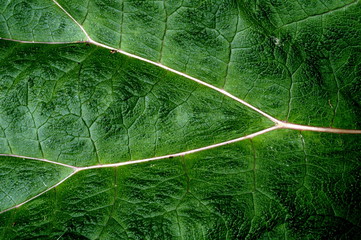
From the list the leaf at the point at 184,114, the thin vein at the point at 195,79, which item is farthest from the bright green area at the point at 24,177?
the thin vein at the point at 195,79

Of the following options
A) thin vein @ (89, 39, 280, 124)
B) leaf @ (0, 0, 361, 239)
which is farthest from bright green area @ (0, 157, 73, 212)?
thin vein @ (89, 39, 280, 124)

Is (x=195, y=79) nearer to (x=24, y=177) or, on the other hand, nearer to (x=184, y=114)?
(x=184, y=114)

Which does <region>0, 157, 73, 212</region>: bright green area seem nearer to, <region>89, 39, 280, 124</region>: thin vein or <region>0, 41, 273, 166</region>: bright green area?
<region>0, 41, 273, 166</region>: bright green area

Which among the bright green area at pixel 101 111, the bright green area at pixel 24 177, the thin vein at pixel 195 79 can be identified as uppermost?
the thin vein at pixel 195 79

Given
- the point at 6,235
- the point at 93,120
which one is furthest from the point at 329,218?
the point at 6,235

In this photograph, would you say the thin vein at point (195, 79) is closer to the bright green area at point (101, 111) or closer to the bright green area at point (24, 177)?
the bright green area at point (101, 111)

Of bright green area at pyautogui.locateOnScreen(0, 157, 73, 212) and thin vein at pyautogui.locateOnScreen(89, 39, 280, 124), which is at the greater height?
thin vein at pyautogui.locateOnScreen(89, 39, 280, 124)

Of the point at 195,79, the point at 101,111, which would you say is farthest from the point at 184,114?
the point at 101,111

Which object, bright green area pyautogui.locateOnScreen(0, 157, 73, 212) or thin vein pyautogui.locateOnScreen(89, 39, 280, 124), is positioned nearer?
bright green area pyautogui.locateOnScreen(0, 157, 73, 212)

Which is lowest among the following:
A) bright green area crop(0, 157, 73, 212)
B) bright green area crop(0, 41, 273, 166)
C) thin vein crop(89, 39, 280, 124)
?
bright green area crop(0, 157, 73, 212)
